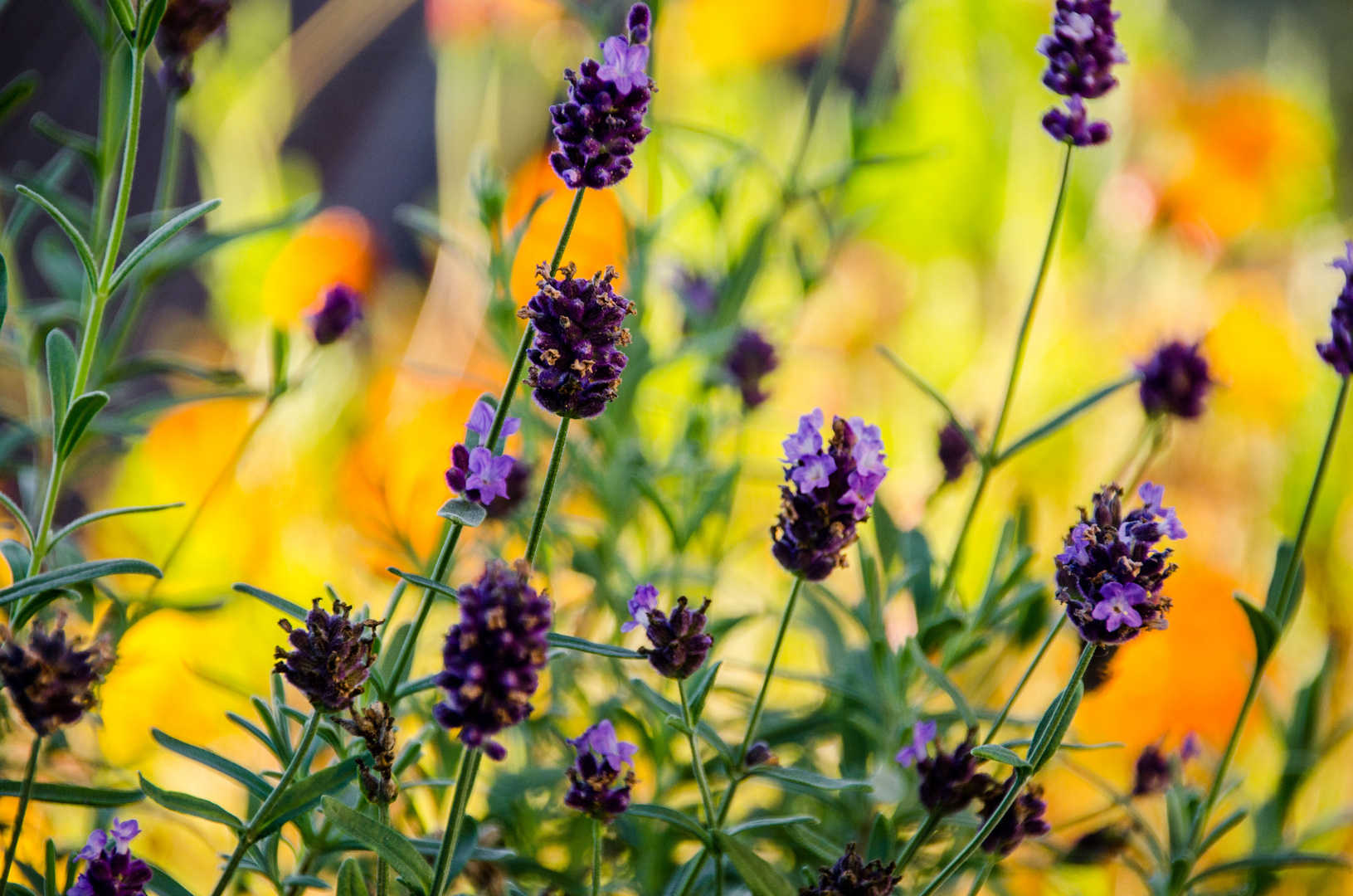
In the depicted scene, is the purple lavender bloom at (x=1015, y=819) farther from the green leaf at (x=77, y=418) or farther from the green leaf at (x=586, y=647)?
the green leaf at (x=77, y=418)

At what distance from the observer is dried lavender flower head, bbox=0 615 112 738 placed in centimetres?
29

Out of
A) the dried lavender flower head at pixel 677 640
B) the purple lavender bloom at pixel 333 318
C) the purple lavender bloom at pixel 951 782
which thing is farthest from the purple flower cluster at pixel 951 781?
the purple lavender bloom at pixel 333 318

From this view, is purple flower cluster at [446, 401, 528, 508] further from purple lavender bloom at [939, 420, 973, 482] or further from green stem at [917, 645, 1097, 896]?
purple lavender bloom at [939, 420, 973, 482]

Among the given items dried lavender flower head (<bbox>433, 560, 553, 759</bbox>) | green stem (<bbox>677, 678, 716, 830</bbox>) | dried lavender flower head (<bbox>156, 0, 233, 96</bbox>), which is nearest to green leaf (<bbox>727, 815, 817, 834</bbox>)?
green stem (<bbox>677, 678, 716, 830</bbox>)

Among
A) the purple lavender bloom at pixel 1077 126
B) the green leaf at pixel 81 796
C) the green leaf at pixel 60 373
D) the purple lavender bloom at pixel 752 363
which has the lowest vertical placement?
the green leaf at pixel 81 796

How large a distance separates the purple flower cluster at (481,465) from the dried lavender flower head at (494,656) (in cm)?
4

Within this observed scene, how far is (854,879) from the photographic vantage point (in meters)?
0.32

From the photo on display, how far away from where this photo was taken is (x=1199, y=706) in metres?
0.79

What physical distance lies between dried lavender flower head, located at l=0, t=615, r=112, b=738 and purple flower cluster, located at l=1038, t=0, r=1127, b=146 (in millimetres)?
387

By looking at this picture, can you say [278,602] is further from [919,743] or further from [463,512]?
[919,743]

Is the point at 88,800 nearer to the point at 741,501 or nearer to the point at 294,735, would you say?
the point at 294,735

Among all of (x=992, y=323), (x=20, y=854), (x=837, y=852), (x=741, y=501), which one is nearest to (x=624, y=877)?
Result: (x=837, y=852)

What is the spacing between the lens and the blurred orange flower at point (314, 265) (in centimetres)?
82

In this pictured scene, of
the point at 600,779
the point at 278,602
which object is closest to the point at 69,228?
the point at 278,602
